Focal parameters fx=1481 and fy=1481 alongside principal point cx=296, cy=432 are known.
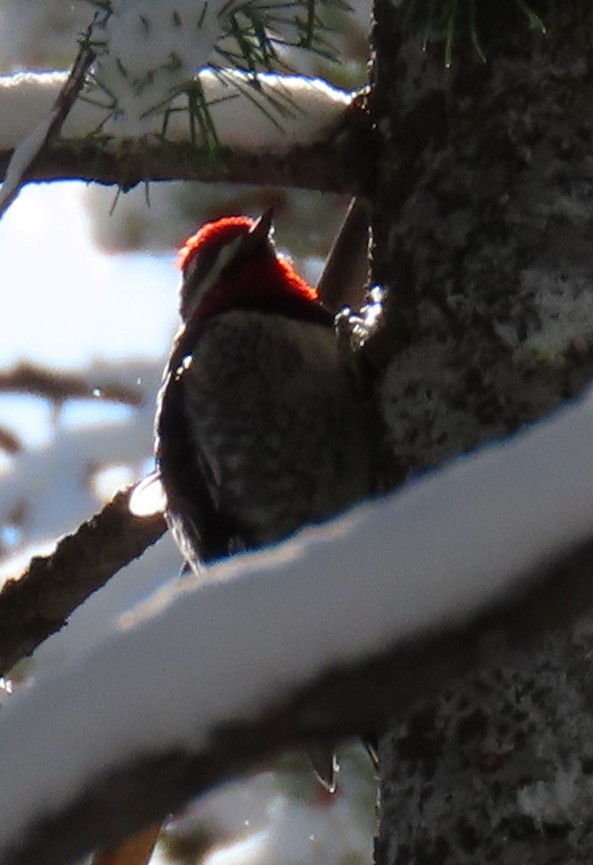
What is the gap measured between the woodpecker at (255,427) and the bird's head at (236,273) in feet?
0.03

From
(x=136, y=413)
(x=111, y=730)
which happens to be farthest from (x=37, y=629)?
(x=136, y=413)

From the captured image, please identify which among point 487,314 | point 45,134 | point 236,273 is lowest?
point 236,273

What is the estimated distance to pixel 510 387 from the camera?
1.56 m

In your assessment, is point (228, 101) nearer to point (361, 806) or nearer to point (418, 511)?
point (418, 511)

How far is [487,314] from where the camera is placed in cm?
160

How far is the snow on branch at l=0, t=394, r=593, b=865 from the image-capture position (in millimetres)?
644

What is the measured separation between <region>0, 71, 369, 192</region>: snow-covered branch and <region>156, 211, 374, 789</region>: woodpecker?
11.7 inches

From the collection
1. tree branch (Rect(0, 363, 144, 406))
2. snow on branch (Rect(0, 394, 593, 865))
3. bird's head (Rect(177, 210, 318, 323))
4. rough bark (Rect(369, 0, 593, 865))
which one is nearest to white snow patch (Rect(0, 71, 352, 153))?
rough bark (Rect(369, 0, 593, 865))

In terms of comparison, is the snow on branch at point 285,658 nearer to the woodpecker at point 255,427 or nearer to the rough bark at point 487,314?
the rough bark at point 487,314

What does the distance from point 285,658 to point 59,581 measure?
5.47 feet

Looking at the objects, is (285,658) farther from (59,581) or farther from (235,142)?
(59,581)

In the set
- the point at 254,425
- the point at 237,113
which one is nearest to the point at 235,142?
the point at 237,113

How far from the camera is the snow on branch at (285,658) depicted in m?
0.64

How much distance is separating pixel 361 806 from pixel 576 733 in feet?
6.34
